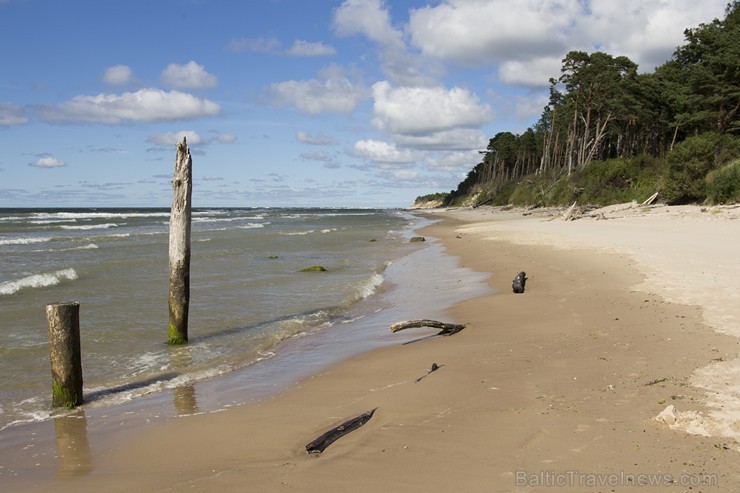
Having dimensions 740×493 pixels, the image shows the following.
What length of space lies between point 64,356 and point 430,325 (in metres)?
5.36

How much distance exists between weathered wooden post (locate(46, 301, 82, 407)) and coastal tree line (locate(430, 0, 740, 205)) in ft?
106

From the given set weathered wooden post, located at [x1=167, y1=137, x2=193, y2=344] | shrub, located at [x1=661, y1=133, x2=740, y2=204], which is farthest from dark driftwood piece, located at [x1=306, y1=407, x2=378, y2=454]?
shrub, located at [x1=661, y1=133, x2=740, y2=204]

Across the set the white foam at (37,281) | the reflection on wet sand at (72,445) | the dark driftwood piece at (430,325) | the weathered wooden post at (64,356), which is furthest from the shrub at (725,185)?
the reflection on wet sand at (72,445)

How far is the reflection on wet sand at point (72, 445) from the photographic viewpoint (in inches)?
183

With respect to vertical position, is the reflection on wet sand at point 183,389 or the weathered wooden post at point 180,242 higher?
the weathered wooden post at point 180,242

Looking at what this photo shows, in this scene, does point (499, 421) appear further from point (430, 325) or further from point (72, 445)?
point (72, 445)

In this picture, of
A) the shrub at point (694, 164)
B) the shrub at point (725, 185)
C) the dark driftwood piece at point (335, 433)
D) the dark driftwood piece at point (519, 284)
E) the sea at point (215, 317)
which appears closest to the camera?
the dark driftwood piece at point (335, 433)

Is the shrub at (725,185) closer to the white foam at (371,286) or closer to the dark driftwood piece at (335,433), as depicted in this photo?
the white foam at (371,286)

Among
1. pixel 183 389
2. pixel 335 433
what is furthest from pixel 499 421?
pixel 183 389

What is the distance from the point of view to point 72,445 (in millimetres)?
5203

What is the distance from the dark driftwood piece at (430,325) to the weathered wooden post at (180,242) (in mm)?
4029

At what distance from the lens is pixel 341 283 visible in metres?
16.3

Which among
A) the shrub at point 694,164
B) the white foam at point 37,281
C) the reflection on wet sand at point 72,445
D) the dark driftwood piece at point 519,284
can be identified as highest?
the shrub at point 694,164

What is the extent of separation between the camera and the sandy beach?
3875 millimetres
